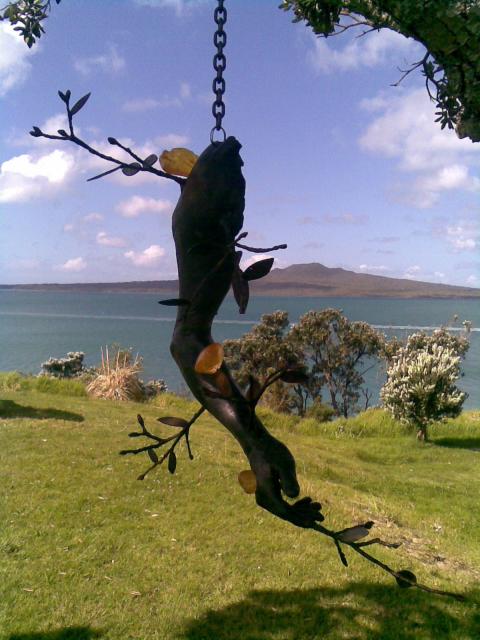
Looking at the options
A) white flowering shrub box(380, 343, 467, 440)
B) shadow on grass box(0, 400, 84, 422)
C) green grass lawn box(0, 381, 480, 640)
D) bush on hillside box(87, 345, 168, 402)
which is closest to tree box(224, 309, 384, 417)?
bush on hillside box(87, 345, 168, 402)

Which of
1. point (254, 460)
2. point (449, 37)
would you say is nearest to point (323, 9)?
point (449, 37)

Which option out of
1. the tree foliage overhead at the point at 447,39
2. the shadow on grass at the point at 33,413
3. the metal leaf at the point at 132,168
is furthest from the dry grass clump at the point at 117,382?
the metal leaf at the point at 132,168

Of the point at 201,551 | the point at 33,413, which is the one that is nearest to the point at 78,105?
the point at 201,551

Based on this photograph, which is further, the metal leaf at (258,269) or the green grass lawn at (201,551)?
the green grass lawn at (201,551)

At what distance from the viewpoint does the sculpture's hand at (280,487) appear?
86 cm

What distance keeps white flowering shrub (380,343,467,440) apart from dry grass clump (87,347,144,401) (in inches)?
205

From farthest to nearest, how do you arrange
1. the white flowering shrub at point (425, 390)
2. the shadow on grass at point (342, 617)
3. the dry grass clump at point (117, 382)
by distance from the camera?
the dry grass clump at point (117, 382)
the white flowering shrub at point (425, 390)
the shadow on grass at point (342, 617)

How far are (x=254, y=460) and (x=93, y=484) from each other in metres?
4.33

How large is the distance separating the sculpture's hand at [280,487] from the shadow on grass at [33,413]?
698 cm

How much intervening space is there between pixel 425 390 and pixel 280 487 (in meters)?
8.77

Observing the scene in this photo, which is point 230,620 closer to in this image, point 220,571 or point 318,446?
point 220,571

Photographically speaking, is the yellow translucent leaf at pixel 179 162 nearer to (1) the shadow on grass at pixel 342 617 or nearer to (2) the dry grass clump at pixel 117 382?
(1) the shadow on grass at pixel 342 617

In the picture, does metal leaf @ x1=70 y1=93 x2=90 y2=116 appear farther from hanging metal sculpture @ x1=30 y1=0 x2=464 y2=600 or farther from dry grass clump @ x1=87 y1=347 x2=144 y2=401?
dry grass clump @ x1=87 y1=347 x2=144 y2=401

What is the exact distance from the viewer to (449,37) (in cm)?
195
